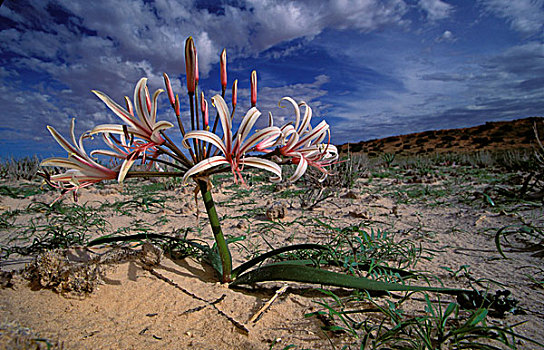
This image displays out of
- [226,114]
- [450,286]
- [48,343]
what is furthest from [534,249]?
[48,343]

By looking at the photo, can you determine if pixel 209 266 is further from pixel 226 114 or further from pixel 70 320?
pixel 226 114

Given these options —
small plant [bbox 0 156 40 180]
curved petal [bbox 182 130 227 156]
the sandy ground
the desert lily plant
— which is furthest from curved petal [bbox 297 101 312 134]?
small plant [bbox 0 156 40 180]

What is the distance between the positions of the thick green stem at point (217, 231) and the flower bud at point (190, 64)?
0.55m

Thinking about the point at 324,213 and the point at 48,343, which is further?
the point at 324,213

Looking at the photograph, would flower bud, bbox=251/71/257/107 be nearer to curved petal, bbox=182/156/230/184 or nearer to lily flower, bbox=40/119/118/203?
curved petal, bbox=182/156/230/184

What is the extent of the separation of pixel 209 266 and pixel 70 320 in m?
0.97

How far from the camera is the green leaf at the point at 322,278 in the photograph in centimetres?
150

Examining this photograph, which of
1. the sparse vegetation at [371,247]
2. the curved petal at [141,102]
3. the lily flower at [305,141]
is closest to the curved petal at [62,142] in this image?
the curved petal at [141,102]

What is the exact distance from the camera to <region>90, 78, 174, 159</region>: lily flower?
145 centimetres

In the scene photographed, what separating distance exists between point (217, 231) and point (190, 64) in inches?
40.2

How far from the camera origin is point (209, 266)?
2.26 m

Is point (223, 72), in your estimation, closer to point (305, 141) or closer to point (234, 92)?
point (234, 92)

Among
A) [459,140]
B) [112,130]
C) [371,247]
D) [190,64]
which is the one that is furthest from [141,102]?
[459,140]

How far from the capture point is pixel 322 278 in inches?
60.5
